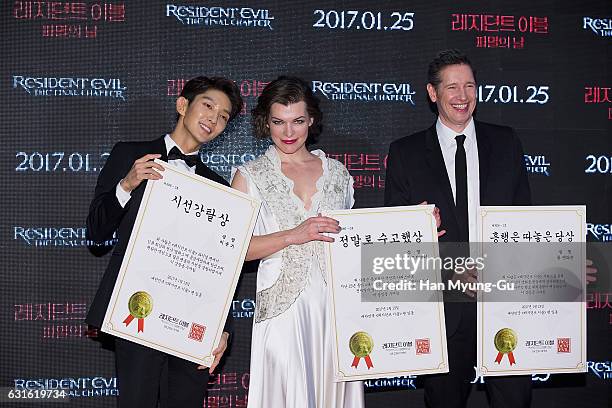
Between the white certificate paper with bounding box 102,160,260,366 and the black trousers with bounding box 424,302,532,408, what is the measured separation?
0.94m

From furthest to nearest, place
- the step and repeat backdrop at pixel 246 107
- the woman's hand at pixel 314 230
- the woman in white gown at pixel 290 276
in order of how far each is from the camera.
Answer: the step and repeat backdrop at pixel 246 107 → the woman in white gown at pixel 290 276 → the woman's hand at pixel 314 230

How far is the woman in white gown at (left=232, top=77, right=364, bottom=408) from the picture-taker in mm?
2639

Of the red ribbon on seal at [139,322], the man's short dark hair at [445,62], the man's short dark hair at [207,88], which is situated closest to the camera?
the red ribbon on seal at [139,322]

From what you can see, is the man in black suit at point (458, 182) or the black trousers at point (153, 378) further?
the man in black suit at point (458, 182)

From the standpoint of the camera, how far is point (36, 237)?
367 centimetres

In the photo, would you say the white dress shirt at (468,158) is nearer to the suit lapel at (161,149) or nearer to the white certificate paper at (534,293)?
the white certificate paper at (534,293)

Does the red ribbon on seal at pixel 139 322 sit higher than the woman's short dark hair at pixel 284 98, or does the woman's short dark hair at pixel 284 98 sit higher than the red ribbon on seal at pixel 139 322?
the woman's short dark hair at pixel 284 98

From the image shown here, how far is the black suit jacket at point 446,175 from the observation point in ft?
9.06

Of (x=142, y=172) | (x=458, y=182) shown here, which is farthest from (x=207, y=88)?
(x=458, y=182)

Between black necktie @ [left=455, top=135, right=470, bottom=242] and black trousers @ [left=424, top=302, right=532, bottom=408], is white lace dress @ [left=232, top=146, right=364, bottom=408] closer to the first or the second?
black trousers @ [left=424, top=302, right=532, bottom=408]

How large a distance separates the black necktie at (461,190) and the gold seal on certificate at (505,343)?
1.28ft

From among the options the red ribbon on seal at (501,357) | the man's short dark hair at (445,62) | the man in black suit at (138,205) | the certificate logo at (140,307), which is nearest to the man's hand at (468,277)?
the red ribbon on seal at (501,357)

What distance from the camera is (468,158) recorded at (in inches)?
113

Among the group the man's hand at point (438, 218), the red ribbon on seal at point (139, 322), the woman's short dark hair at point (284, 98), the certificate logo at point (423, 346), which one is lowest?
the certificate logo at point (423, 346)
